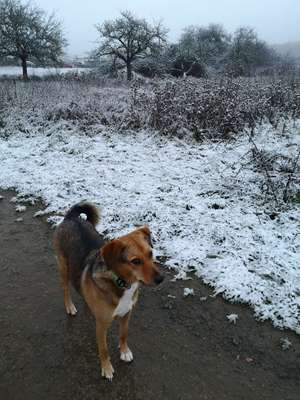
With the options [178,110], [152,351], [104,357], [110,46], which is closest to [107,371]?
[104,357]

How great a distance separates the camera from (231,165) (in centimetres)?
793

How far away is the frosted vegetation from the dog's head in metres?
2.01

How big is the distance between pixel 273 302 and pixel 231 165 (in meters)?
4.16

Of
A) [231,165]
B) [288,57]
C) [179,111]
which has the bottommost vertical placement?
[231,165]

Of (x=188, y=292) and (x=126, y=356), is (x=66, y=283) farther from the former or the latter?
(x=188, y=292)

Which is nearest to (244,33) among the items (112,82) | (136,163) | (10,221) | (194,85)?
(112,82)

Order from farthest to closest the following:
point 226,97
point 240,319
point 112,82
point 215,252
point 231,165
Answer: point 112,82 → point 226,97 → point 231,165 → point 215,252 → point 240,319

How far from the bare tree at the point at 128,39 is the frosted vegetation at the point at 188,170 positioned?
13.8m

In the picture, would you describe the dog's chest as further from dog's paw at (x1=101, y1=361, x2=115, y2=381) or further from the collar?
dog's paw at (x1=101, y1=361, x2=115, y2=381)

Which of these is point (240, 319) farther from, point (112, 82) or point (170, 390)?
point (112, 82)

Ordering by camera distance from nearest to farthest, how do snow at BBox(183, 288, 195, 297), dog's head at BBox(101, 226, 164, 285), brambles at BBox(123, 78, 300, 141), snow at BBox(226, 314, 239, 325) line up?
dog's head at BBox(101, 226, 164, 285) → snow at BBox(226, 314, 239, 325) → snow at BBox(183, 288, 195, 297) → brambles at BBox(123, 78, 300, 141)

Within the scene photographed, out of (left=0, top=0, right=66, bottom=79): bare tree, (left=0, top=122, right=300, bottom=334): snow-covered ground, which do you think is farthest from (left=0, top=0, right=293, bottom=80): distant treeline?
(left=0, top=122, right=300, bottom=334): snow-covered ground

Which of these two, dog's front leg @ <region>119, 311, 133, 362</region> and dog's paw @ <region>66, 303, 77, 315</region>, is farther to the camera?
dog's paw @ <region>66, 303, 77, 315</region>

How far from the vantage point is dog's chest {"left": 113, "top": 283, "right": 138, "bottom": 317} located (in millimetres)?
3101
